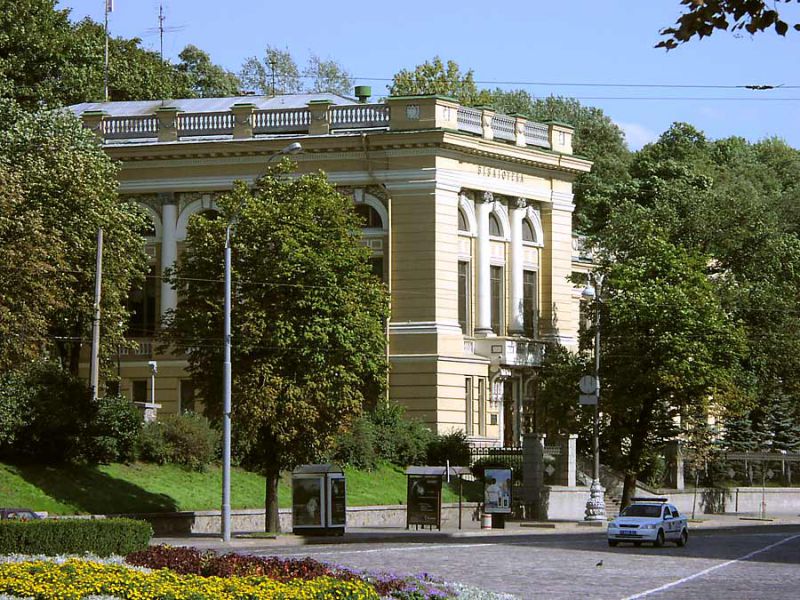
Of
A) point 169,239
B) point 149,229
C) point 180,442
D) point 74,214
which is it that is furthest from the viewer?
point 169,239

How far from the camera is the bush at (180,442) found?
55.5 metres

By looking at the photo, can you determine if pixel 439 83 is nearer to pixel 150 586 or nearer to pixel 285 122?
pixel 285 122

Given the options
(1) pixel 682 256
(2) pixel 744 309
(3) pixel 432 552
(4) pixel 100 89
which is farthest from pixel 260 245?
(4) pixel 100 89

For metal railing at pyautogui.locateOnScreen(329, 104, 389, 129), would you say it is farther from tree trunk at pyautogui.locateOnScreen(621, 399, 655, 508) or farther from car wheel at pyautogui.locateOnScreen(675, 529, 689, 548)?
car wheel at pyautogui.locateOnScreen(675, 529, 689, 548)

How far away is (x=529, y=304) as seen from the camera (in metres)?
73.8

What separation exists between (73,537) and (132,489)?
2089 cm

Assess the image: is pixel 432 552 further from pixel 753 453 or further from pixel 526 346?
pixel 753 453

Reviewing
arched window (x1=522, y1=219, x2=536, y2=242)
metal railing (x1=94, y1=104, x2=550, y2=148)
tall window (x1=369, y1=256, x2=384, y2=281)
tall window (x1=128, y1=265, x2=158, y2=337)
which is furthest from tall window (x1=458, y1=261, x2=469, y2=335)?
tall window (x1=128, y1=265, x2=158, y2=337)

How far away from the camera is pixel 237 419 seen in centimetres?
4934

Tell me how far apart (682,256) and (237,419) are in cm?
2418

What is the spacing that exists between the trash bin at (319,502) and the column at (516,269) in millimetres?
24171

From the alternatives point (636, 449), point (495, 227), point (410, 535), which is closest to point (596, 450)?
point (636, 449)

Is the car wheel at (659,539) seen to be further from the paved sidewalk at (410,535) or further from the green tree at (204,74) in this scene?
the green tree at (204,74)

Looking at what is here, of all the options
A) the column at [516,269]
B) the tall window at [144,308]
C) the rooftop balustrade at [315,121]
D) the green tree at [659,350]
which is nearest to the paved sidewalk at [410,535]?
the green tree at [659,350]
